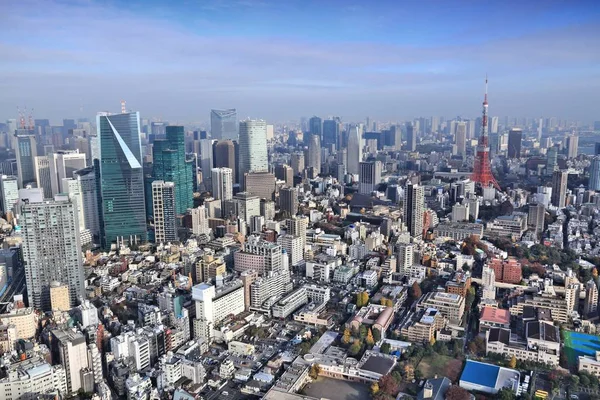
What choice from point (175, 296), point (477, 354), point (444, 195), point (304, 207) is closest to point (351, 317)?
point (477, 354)

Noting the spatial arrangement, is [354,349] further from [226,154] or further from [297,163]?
[297,163]

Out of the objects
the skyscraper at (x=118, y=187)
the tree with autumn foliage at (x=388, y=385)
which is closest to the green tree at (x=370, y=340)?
the tree with autumn foliage at (x=388, y=385)

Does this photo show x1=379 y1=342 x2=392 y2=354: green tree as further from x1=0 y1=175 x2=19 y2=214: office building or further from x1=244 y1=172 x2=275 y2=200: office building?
x1=0 y1=175 x2=19 y2=214: office building

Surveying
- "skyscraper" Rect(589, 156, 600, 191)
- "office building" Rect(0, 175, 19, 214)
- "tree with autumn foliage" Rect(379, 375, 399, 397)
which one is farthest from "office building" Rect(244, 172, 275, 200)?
"tree with autumn foliage" Rect(379, 375, 399, 397)

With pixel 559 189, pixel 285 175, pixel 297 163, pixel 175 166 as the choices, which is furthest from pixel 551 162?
pixel 175 166

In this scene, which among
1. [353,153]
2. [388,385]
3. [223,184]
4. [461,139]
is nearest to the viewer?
[388,385]

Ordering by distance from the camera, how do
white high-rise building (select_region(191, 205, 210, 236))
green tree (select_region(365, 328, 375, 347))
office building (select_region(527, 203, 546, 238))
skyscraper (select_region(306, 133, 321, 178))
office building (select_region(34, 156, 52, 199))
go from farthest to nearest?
skyscraper (select_region(306, 133, 321, 178))
office building (select_region(34, 156, 52, 199))
office building (select_region(527, 203, 546, 238))
white high-rise building (select_region(191, 205, 210, 236))
green tree (select_region(365, 328, 375, 347))
